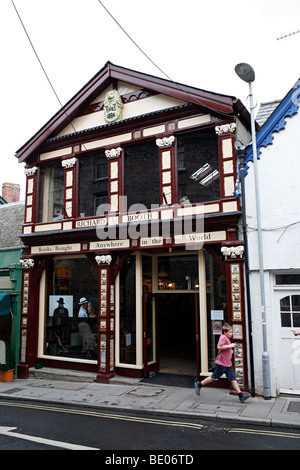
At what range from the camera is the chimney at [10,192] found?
21.4m

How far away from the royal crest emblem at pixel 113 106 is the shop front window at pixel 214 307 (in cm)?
574

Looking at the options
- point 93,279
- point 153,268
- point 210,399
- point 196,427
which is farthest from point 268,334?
point 93,279

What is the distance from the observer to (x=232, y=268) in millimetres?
10000

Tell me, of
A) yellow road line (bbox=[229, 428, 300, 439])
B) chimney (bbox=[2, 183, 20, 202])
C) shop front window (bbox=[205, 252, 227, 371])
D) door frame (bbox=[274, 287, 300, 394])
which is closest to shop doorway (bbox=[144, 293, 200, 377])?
shop front window (bbox=[205, 252, 227, 371])

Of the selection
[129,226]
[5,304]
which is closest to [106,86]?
[129,226]

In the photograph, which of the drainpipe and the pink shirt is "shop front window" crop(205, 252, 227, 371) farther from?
the pink shirt

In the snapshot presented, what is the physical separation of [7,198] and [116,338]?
13.0 meters

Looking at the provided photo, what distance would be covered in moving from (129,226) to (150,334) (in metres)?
3.45

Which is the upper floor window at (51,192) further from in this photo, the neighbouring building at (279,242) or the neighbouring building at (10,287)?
the neighbouring building at (279,242)

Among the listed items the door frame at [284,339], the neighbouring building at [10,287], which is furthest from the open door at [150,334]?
the neighbouring building at [10,287]

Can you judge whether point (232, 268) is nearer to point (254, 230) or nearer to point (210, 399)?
point (254, 230)

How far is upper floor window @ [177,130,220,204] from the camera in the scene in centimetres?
1090

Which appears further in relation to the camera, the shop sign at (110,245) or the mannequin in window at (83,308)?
the mannequin in window at (83,308)

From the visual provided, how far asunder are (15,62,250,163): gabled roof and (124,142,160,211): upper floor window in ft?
5.84
